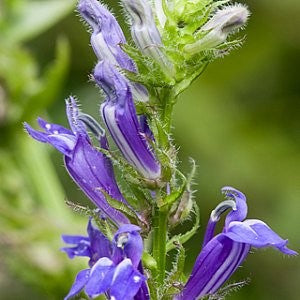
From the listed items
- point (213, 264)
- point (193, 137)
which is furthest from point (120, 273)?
point (193, 137)

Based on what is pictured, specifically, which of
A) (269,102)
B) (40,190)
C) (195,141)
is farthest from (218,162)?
(40,190)

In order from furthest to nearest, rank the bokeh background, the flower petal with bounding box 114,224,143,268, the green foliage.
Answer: the green foliage → the bokeh background → the flower petal with bounding box 114,224,143,268

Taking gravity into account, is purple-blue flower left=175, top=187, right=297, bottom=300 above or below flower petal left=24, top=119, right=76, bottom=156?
below

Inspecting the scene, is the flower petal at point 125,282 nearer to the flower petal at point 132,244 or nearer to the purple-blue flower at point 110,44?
the flower petal at point 132,244

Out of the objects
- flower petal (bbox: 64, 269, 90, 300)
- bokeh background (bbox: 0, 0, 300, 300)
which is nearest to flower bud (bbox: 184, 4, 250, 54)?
flower petal (bbox: 64, 269, 90, 300)

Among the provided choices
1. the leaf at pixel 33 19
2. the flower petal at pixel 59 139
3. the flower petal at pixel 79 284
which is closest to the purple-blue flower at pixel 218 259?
the flower petal at pixel 79 284

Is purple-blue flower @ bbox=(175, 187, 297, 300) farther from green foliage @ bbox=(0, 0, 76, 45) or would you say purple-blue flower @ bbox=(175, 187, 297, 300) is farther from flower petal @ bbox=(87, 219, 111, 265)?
green foliage @ bbox=(0, 0, 76, 45)

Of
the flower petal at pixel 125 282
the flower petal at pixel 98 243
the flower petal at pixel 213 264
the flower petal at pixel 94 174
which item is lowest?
the flower petal at pixel 213 264
